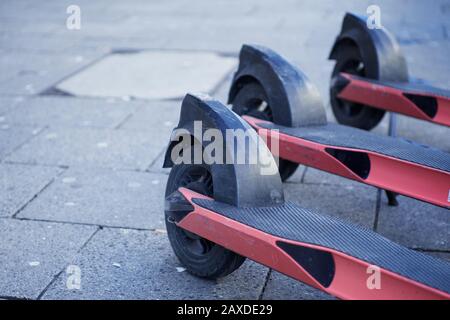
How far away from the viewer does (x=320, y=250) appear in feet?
9.04

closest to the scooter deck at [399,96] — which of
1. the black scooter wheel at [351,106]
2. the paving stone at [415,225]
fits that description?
the black scooter wheel at [351,106]

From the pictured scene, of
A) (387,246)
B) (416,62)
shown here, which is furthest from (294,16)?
(387,246)

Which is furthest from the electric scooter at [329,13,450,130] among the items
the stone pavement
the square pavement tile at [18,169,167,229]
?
the square pavement tile at [18,169,167,229]

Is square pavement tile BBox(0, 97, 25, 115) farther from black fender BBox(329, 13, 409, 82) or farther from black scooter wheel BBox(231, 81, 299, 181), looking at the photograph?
black fender BBox(329, 13, 409, 82)

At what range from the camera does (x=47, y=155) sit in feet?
16.5

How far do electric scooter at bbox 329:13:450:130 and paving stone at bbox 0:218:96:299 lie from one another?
214cm

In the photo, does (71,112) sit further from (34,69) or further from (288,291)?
(288,291)

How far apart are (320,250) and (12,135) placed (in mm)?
3415

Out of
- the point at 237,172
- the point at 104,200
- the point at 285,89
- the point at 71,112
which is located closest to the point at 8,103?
the point at 71,112

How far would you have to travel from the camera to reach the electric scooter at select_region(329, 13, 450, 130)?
4.54 m

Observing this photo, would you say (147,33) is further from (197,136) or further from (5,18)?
(197,136)

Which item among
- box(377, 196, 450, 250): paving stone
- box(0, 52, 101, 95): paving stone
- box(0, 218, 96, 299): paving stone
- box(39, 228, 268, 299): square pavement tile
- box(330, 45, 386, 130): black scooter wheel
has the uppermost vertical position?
box(330, 45, 386, 130): black scooter wheel
